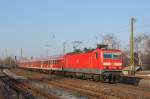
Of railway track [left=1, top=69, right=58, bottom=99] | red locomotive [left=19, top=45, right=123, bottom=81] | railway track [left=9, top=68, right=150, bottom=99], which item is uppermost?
red locomotive [left=19, top=45, right=123, bottom=81]

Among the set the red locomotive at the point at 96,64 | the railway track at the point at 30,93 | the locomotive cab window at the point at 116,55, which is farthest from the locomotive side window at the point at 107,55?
the railway track at the point at 30,93

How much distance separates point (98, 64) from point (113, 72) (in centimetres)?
183

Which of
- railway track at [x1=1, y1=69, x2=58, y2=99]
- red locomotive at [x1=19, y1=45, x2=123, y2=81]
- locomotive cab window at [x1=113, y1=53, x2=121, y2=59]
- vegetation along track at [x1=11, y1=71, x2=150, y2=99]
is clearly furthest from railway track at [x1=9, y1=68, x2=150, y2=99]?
locomotive cab window at [x1=113, y1=53, x2=121, y2=59]

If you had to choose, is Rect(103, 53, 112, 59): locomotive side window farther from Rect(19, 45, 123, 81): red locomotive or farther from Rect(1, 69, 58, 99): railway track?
Rect(1, 69, 58, 99): railway track

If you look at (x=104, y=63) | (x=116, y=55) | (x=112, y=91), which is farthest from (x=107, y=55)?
(x=112, y=91)

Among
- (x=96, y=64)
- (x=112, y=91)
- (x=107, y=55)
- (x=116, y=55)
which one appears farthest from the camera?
(x=96, y=64)

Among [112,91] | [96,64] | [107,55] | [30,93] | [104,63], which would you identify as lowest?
[30,93]

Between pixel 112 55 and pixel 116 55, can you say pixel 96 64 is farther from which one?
pixel 116 55

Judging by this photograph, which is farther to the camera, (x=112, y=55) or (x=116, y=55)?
(x=116, y=55)

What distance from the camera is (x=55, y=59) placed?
57.1 metres

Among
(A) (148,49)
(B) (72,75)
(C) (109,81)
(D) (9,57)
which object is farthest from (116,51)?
(D) (9,57)

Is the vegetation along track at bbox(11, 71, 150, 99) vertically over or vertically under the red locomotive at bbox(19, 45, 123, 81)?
under

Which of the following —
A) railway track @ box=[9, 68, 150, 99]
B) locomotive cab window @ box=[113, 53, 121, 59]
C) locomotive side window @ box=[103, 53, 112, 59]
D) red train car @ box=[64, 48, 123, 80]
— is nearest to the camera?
railway track @ box=[9, 68, 150, 99]

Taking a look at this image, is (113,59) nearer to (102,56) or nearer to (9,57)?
(102,56)
